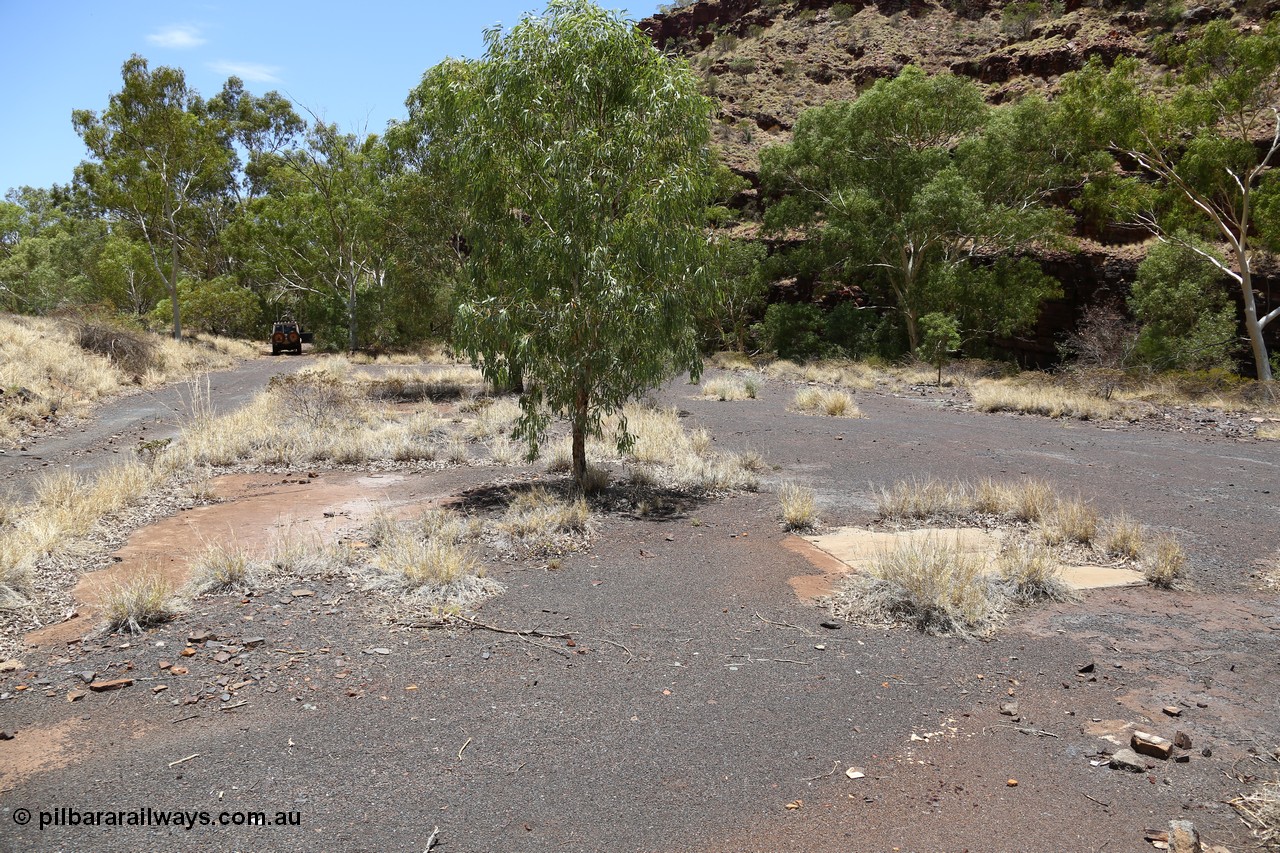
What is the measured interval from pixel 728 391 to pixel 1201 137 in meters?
14.0

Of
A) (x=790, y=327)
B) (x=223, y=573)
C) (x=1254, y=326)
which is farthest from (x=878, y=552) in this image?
(x=790, y=327)

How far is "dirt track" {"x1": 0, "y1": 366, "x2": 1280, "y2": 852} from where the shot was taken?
11.1 feet

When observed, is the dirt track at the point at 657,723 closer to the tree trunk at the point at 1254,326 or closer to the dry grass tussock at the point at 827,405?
the dry grass tussock at the point at 827,405

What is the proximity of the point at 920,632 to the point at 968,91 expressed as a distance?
2992cm

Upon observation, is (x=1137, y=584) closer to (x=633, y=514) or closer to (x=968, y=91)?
(x=633, y=514)

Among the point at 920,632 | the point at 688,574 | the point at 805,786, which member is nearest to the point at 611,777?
the point at 805,786

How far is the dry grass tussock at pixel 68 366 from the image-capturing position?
1545cm

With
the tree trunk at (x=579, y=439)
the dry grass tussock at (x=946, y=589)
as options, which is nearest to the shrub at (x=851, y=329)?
the tree trunk at (x=579, y=439)

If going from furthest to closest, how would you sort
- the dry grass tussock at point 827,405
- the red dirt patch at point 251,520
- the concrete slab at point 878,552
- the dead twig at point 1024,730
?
the dry grass tussock at point 827,405 < the concrete slab at point 878,552 < the red dirt patch at point 251,520 < the dead twig at point 1024,730

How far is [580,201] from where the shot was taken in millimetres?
8453

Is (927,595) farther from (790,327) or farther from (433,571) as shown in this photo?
(790,327)

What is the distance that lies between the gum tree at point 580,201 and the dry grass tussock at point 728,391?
1180cm

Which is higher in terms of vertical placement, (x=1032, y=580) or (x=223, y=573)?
(x=223, y=573)

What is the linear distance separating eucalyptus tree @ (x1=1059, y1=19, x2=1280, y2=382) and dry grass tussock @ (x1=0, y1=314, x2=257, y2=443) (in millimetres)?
26705
